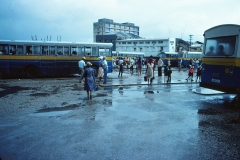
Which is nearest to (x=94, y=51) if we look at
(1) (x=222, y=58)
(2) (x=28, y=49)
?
(2) (x=28, y=49)

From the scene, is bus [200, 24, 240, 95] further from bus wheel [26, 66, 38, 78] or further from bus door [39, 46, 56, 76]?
bus wheel [26, 66, 38, 78]

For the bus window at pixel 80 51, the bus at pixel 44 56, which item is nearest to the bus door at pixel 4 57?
the bus at pixel 44 56

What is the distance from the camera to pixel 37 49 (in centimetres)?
1920

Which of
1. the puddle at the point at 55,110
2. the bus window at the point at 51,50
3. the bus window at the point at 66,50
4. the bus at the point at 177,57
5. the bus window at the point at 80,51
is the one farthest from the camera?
the bus at the point at 177,57

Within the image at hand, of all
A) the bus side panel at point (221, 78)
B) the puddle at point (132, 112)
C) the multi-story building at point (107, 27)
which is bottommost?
the puddle at point (132, 112)

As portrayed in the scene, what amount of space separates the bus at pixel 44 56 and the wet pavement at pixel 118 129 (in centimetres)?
974

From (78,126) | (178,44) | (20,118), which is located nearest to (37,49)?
(20,118)

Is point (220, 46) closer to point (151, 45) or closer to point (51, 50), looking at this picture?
point (51, 50)

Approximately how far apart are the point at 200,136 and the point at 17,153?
4.51 m

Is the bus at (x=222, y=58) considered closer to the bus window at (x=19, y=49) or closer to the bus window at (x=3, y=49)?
the bus window at (x=19, y=49)

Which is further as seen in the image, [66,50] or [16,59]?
[66,50]

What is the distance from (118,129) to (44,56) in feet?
50.9

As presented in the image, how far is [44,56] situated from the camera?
1941cm

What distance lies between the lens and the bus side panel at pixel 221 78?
8.72 meters
